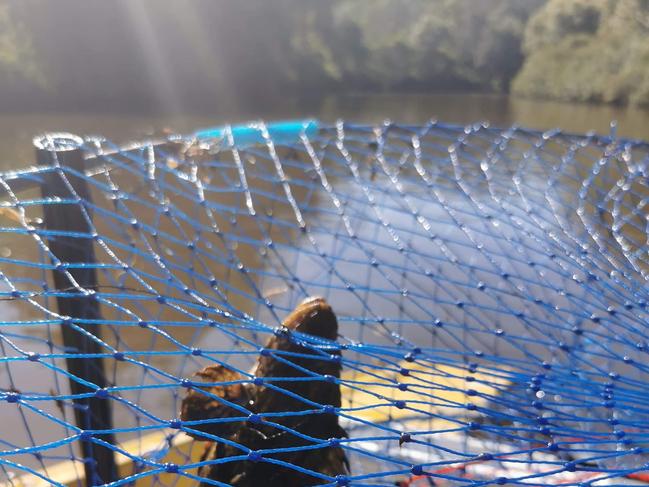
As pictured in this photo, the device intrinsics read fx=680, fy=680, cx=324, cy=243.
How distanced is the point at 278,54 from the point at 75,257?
1680 centimetres

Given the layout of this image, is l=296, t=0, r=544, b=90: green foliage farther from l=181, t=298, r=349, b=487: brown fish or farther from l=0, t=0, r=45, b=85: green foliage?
l=181, t=298, r=349, b=487: brown fish

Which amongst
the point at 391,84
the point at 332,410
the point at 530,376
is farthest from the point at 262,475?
the point at 391,84

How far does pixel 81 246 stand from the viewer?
1772mm

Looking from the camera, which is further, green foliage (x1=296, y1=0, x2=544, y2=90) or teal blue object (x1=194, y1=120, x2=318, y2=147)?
green foliage (x1=296, y1=0, x2=544, y2=90)

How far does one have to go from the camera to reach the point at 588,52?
17141mm

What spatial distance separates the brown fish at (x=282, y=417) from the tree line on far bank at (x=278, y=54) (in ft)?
43.0

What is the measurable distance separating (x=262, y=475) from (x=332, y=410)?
0.30 metres

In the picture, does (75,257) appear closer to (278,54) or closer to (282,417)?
(282,417)

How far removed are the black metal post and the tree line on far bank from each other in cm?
1285

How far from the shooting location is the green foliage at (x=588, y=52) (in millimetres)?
13883

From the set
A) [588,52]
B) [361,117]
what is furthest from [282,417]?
[588,52]

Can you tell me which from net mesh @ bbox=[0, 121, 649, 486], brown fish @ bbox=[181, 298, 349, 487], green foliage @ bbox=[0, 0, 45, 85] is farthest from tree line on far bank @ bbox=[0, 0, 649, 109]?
brown fish @ bbox=[181, 298, 349, 487]

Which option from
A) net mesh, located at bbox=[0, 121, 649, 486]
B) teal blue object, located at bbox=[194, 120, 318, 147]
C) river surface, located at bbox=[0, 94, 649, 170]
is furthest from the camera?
river surface, located at bbox=[0, 94, 649, 170]

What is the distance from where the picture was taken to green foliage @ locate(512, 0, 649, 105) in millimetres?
13883
